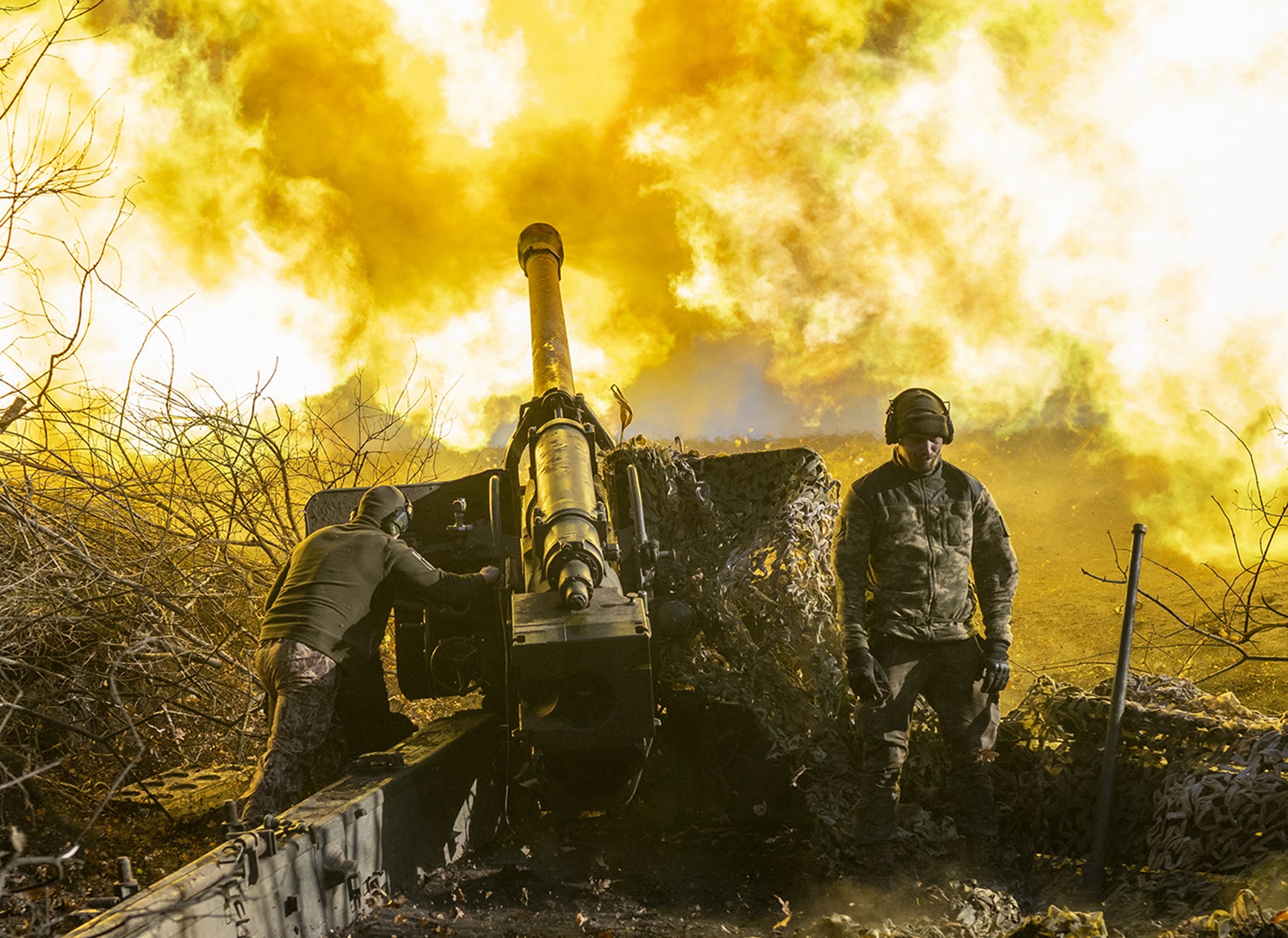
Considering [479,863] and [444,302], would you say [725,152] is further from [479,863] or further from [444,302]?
[479,863]

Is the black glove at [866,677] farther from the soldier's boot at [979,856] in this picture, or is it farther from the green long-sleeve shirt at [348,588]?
the green long-sleeve shirt at [348,588]

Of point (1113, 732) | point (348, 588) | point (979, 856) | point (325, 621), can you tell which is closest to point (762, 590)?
point (979, 856)

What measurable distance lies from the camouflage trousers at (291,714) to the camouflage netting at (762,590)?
6.37 feet

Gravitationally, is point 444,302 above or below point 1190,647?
above

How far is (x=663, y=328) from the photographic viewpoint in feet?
49.1

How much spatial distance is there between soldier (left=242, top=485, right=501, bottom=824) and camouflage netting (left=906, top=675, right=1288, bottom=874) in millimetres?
3111

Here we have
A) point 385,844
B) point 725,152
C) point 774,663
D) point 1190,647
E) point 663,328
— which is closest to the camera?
point 385,844

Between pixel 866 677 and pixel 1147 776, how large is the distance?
1432mm

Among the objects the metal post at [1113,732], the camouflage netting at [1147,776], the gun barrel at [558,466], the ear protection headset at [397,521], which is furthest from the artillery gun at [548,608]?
the metal post at [1113,732]

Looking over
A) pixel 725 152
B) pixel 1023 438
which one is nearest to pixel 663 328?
pixel 725 152

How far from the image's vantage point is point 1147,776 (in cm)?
467

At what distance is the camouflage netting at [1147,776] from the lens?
13.3 ft

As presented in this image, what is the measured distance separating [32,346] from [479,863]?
769cm

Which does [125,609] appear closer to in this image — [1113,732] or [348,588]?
[348,588]
